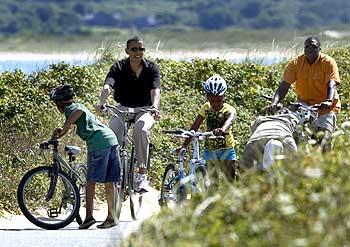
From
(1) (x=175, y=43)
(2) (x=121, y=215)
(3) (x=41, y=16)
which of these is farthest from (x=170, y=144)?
(3) (x=41, y=16)

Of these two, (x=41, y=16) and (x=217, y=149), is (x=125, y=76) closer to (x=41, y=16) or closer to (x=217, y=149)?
(x=217, y=149)

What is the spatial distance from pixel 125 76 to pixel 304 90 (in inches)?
84.2

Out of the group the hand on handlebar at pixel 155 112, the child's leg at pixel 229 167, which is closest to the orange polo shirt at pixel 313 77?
the child's leg at pixel 229 167

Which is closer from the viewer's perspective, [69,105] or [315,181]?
[315,181]

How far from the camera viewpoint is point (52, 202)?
13984 millimetres

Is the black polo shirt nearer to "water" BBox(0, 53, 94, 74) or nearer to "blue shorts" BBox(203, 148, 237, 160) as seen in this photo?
"blue shorts" BBox(203, 148, 237, 160)

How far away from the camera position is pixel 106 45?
962 inches

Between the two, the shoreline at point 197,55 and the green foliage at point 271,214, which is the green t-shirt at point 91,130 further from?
the shoreline at point 197,55

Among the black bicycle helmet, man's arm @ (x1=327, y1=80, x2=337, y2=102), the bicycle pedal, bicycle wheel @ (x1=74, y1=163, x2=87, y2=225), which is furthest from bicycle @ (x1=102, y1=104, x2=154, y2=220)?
man's arm @ (x1=327, y1=80, x2=337, y2=102)

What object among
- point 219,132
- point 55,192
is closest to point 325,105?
point 219,132

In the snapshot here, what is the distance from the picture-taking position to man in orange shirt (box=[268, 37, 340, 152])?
14.8 m

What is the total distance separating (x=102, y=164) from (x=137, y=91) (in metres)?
1.35

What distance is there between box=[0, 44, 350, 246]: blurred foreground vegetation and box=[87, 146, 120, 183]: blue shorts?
1917 millimetres

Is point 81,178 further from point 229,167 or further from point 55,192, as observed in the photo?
point 229,167
